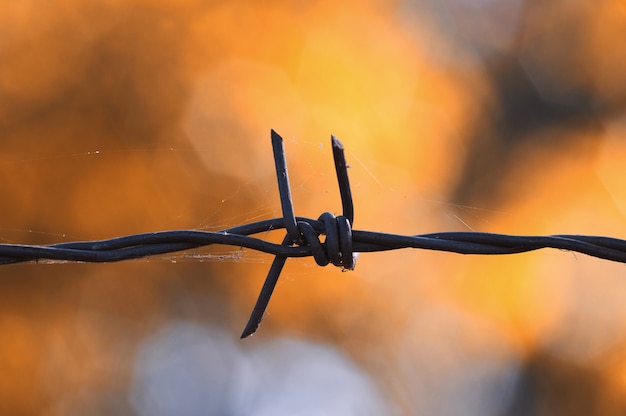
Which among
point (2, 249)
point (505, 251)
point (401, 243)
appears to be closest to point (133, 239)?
point (2, 249)

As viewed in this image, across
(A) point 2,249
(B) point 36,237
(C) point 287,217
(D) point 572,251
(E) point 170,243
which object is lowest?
(B) point 36,237

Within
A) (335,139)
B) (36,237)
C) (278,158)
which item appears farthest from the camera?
(36,237)

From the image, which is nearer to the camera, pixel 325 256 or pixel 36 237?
pixel 325 256

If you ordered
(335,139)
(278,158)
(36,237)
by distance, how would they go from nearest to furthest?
(335,139)
(278,158)
(36,237)

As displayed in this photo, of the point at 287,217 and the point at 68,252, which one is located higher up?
the point at 287,217

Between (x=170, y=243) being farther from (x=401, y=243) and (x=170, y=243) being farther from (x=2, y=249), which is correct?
(x=401, y=243)
